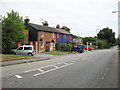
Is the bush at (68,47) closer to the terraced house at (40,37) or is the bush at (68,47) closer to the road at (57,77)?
the terraced house at (40,37)

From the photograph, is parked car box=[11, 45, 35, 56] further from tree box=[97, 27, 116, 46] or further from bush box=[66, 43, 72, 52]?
tree box=[97, 27, 116, 46]

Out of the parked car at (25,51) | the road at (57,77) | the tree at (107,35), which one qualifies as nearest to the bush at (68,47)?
the parked car at (25,51)

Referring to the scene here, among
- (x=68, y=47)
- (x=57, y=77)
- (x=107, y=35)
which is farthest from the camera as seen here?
(x=107, y=35)

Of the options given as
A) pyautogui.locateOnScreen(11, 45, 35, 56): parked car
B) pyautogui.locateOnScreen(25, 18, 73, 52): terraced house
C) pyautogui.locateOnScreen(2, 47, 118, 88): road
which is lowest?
pyautogui.locateOnScreen(2, 47, 118, 88): road

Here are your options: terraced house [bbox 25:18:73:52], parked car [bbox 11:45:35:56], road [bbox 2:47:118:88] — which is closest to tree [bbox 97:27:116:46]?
terraced house [bbox 25:18:73:52]

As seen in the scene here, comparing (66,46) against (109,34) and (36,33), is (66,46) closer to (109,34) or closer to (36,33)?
(36,33)

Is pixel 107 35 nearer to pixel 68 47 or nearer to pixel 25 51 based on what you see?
pixel 68 47

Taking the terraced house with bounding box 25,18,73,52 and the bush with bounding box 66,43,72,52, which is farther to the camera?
the bush with bounding box 66,43,72,52

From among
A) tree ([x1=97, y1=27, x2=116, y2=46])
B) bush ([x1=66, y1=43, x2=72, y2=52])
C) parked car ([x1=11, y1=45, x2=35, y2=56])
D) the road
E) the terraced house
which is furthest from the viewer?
tree ([x1=97, y1=27, x2=116, y2=46])

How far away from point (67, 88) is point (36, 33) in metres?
29.4

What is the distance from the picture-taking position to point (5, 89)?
565cm

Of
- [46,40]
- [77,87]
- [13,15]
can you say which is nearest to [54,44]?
[46,40]

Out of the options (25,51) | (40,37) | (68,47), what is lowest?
(25,51)

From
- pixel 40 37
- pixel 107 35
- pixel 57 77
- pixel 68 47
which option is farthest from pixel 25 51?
pixel 107 35
